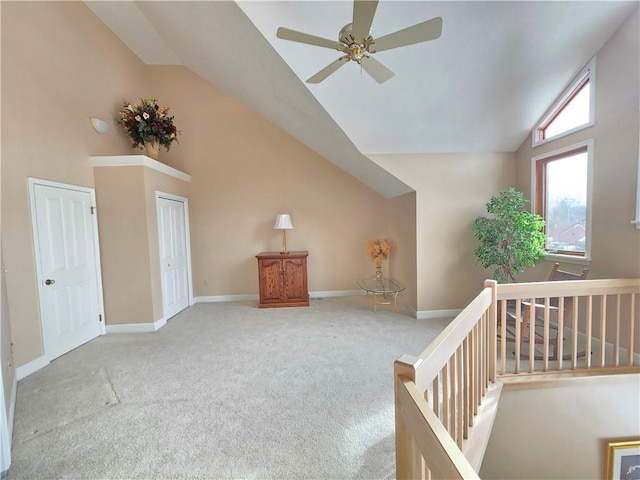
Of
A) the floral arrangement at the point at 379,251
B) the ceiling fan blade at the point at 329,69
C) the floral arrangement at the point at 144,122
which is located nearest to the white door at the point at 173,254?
the floral arrangement at the point at 144,122

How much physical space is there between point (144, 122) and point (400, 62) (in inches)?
141

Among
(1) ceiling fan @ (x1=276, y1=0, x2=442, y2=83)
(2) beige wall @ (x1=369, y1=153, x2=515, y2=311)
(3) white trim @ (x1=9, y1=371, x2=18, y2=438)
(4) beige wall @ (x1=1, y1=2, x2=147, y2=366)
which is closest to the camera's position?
(1) ceiling fan @ (x1=276, y1=0, x2=442, y2=83)

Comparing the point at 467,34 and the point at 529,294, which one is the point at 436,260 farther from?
the point at 467,34

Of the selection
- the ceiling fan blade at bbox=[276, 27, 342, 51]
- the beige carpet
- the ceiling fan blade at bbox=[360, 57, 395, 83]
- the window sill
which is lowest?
the beige carpet

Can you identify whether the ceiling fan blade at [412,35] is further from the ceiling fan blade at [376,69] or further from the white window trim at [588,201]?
the white window trim at [588,201]

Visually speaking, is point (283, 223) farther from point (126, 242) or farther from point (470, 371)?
point (470, 371)

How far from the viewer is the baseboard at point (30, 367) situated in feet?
8.37

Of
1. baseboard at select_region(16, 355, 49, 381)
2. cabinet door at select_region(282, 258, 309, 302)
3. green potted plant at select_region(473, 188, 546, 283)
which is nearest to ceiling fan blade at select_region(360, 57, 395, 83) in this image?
green potted plant at select_region(473, 188, 546, 283)

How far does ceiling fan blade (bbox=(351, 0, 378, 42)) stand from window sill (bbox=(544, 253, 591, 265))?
127 inches

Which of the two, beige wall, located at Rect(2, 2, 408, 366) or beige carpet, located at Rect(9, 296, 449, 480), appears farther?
beige wall, located at Rect(2, 2, 408, 366)

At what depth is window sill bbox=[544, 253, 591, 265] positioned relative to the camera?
2969mm

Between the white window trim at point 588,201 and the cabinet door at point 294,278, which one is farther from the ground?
the white window trim at point 588,201

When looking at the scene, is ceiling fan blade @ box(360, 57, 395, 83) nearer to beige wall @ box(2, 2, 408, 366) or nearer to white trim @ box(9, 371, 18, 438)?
beige wall @ box(2, 2, 408, 366)

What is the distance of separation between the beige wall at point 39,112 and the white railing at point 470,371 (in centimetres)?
355
